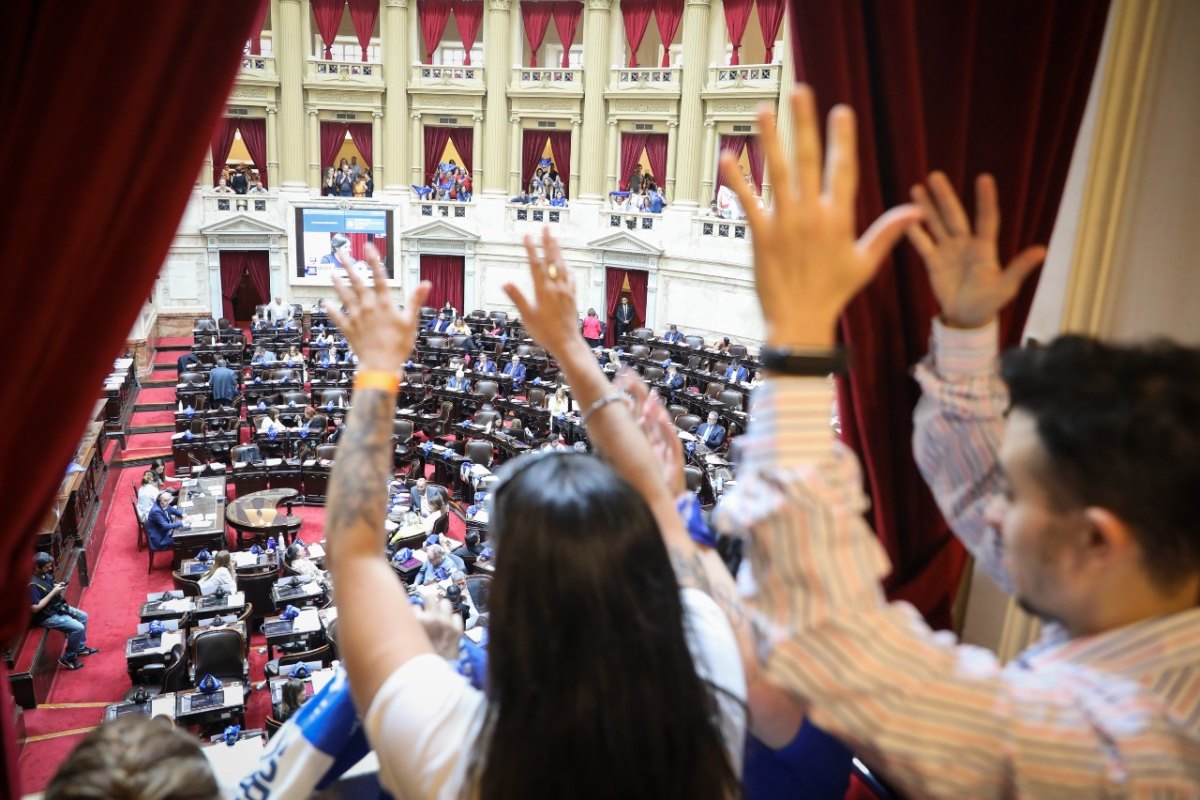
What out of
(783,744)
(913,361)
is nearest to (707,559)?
(783,744)

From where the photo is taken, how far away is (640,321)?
72.2 feet

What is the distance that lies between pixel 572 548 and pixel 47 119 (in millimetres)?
1147

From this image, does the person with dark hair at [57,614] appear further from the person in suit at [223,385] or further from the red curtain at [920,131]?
the red curtain at [920,131]

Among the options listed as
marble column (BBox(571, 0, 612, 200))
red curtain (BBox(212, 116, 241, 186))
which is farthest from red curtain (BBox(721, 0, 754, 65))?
red curtain (BBox(212, 116, 241, 186))

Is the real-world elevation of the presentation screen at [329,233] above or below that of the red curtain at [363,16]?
below

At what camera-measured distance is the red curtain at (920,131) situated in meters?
1.88

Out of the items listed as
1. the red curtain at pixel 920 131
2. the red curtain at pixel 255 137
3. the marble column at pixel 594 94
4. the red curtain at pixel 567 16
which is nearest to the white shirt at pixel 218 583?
the red curtain at pixel 920 131

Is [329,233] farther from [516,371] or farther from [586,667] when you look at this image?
[586,667]

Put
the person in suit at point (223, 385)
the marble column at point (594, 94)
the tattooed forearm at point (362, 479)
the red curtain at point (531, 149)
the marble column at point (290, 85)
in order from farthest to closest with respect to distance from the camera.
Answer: the red curtain at point (531, 149) < the marble column at point (290, 85) < the marble column at point (594, 94) < the person in suit at point (223, 385) < the tattooed forearm at point (362, 479)

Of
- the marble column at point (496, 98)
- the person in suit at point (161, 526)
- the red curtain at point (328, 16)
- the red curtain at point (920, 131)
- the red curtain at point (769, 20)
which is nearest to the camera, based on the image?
the red curtain at point (920, 131)

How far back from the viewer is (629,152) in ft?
70.2

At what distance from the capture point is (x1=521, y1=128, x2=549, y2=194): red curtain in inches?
864

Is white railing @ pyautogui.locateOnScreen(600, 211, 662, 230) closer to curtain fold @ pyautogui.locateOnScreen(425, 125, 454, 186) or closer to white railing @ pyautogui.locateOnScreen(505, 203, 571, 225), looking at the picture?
white railing @ pyautogui.locateOnScreen(505, 203, 571, 225)

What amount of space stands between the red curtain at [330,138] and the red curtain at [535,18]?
532 cm
